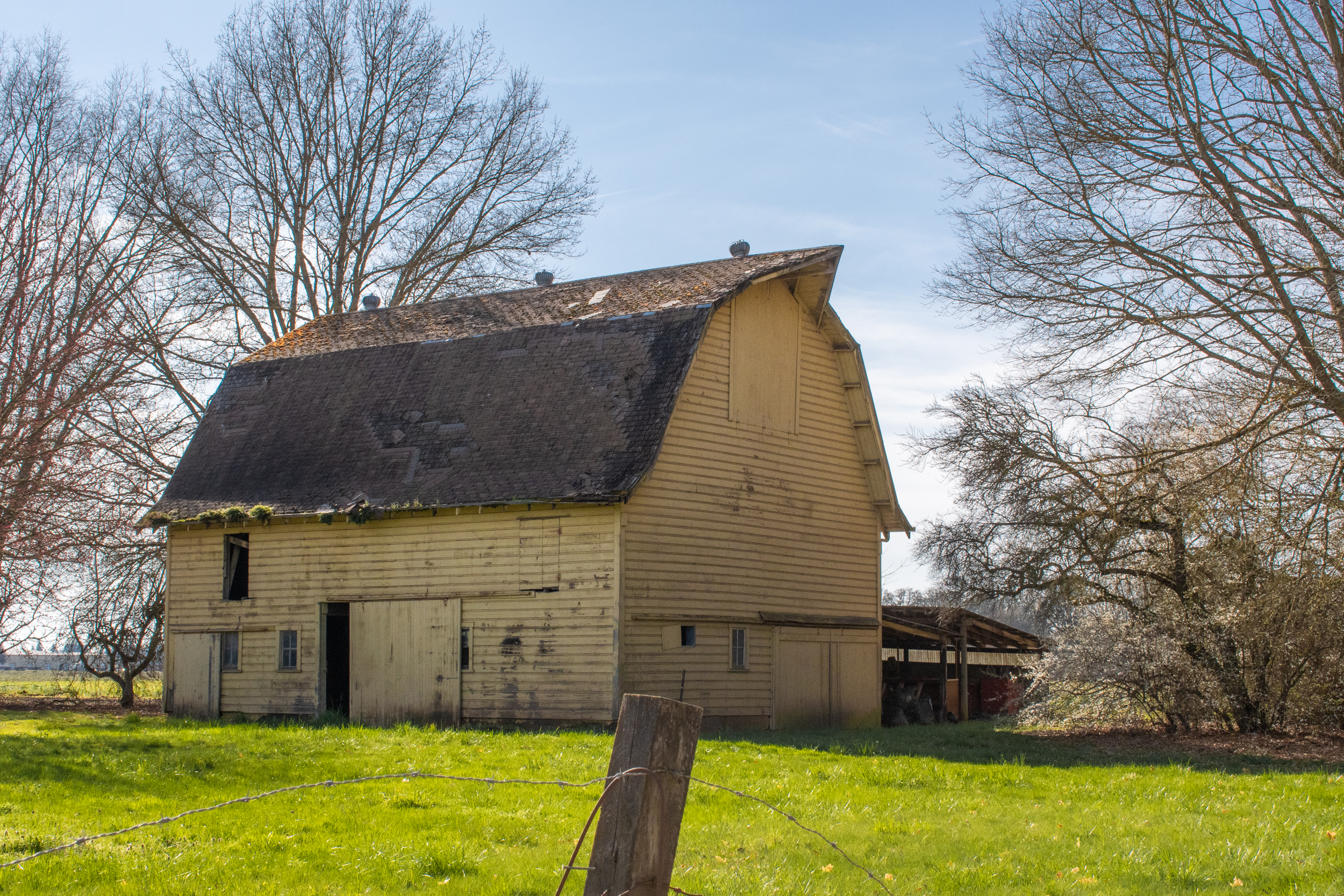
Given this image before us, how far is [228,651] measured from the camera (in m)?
23.7

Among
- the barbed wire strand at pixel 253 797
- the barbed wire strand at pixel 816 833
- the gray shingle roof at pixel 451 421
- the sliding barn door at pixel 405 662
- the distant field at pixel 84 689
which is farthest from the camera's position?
the distant field at pixel 84 689

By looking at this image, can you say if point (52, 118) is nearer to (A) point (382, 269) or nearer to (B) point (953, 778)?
(A) point (382, 269)

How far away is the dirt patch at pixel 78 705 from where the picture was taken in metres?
26.1

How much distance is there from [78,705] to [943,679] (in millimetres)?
20087

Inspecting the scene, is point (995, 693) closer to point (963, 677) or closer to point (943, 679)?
point (963, 677)

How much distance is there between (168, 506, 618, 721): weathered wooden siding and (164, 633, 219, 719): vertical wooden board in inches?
8.1

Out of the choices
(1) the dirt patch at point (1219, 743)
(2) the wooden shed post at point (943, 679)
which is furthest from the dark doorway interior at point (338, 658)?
(2) the wooden shed post at point (943, 679)

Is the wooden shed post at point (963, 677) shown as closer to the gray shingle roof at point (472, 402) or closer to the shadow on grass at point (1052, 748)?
the shadow on grass at point (1052, 748)

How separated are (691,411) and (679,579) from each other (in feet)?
9.37

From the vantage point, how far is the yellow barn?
19703 mm

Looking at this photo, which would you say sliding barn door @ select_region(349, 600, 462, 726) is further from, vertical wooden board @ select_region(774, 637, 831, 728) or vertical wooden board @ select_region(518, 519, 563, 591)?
vertical wooden board @ select_region(774, 637, 831, 728)

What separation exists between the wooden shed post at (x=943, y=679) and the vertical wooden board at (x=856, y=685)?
3.34 metres

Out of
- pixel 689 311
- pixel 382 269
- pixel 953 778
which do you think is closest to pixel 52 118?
pixel 382 269

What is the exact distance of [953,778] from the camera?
12.5 m
